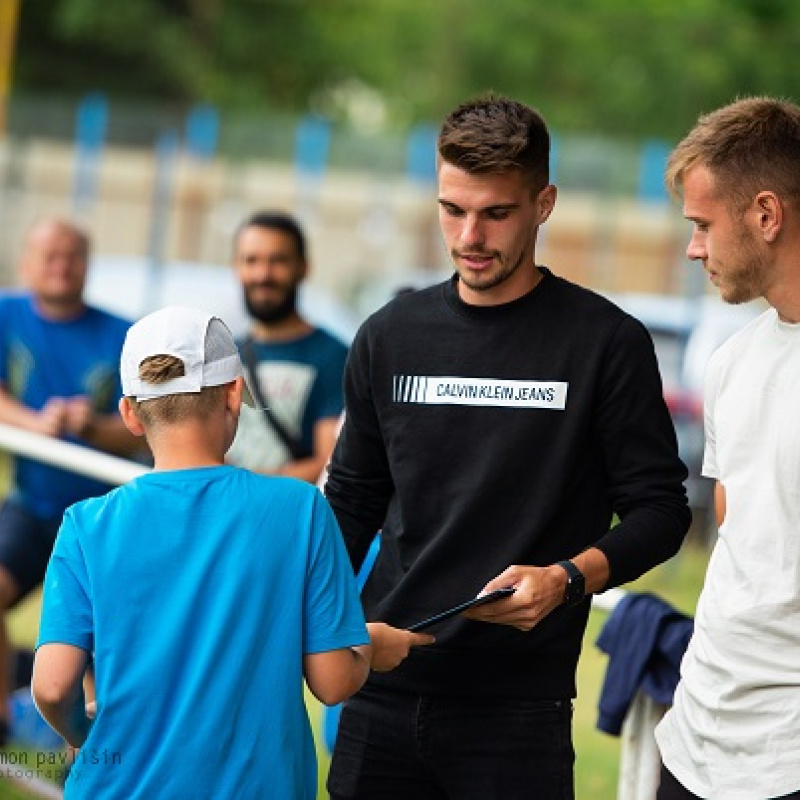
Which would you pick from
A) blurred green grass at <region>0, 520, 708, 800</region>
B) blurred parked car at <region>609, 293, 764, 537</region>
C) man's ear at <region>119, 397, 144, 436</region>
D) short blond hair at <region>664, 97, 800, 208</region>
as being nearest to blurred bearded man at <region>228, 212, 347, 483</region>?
blurred green grass at <region>0, 520, 708, 800</region>

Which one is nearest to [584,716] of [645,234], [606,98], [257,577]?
[257,577]

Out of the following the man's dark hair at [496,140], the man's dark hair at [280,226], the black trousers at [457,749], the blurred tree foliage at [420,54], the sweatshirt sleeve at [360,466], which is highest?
the blurred tree foliage at [420,54]

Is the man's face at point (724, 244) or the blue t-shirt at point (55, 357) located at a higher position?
the man's face at point (724, 244)

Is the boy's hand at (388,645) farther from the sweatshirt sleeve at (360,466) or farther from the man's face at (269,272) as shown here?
the man's face at (269,272)

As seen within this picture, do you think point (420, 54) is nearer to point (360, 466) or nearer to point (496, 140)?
point (360, 466)

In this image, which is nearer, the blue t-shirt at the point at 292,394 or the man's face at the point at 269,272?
the blue t-shirt at the point at 292,394

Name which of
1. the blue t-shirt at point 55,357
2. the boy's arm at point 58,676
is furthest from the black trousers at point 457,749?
the blue t-shirt at point 55,357

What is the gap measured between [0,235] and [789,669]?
853 inches

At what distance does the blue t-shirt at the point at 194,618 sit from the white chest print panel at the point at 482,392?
625mm

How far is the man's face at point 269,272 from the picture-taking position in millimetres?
7391

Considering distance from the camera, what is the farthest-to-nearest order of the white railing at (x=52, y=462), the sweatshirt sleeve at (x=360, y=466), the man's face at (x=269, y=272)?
the man's face at (x=269, y=272) < the white railing at (x=52, y=462) < the sweatshirt sleeve at (x=360, y=466)

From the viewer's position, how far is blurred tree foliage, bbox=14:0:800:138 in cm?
3189

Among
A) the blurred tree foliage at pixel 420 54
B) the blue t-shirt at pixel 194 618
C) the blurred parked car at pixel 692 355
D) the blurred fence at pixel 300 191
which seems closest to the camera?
the blue t-shirt at pixel 194 618

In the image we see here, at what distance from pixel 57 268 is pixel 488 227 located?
4.42 metres
